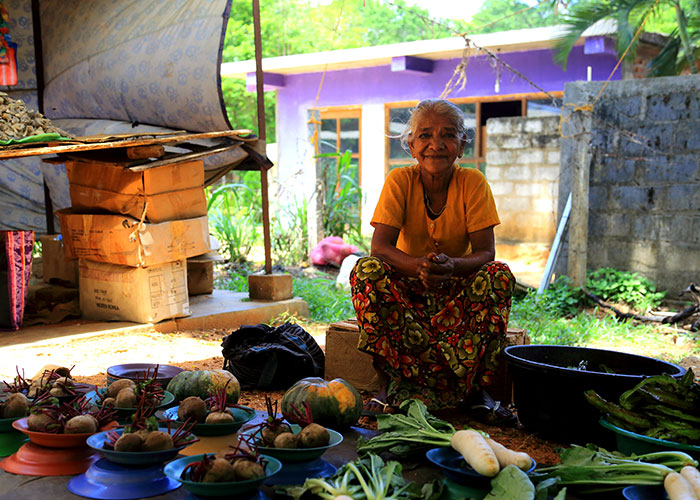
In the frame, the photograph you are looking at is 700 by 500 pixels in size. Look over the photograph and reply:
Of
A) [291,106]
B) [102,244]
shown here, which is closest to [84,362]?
[102,244]

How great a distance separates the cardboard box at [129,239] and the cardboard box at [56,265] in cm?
53

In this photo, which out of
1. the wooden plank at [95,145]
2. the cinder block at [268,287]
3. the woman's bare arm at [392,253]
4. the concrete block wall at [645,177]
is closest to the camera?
the woman's bare arm at [392,253]

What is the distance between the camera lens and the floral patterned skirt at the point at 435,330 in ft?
10.1

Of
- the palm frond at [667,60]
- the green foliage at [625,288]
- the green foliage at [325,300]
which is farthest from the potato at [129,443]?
the palm frond at [667,60]

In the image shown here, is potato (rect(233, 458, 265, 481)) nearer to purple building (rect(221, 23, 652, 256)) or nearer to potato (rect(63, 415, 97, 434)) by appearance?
potato (rect(63, 415, 97, 434))

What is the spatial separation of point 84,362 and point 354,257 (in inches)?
167

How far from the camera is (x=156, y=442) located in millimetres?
2039

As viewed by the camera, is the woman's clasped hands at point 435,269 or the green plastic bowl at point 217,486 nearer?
the green plastic bowl at point 217,486

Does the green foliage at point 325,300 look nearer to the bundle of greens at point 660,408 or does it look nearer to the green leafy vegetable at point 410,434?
the green leafy vegetable at point 410,434

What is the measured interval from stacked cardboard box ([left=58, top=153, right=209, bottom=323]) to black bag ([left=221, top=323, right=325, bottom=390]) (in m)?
1.32

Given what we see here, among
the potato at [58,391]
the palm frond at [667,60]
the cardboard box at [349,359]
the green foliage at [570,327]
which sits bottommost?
the green foliage at [570,327]

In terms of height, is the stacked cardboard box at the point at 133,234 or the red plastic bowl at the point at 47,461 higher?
the stacked cardboard box at the point at 133,234

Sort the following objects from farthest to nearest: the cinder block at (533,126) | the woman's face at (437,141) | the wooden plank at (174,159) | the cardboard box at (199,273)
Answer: the cinder block at (533,126), the cardboard box at (199,273), the wooden plank at (174,159), the woman's face at (437,141)

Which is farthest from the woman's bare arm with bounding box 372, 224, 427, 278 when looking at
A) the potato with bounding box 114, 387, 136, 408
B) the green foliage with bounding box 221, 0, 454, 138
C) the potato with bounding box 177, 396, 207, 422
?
the green foliage with bounding box 221, 0, 454, 138
